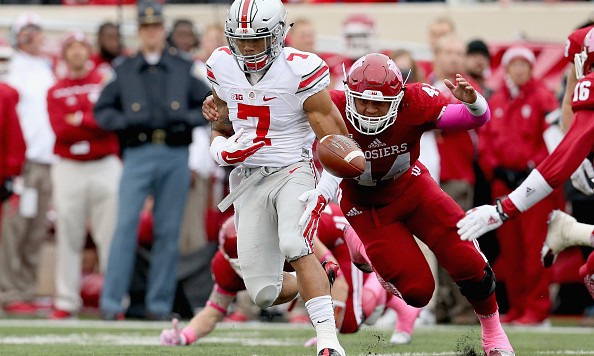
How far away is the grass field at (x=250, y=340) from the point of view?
6.36m

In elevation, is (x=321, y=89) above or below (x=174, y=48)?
above

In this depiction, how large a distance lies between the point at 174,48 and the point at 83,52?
0.72 metres

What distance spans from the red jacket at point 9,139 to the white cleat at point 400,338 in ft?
12.1

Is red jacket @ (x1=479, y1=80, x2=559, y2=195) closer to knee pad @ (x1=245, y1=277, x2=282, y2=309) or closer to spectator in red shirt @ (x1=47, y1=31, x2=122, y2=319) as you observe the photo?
spectator in red shirt @ (x1=47, y1=31, x2=122, y2=319)

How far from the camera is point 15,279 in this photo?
9.60 metres

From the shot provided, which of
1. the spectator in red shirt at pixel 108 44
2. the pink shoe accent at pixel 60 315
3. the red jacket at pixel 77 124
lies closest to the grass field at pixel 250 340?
the pink shoe accent at pixel 60 315

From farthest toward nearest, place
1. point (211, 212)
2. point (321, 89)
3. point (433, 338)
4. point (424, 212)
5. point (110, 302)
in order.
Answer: point (211, 212) < point (110, 302) < point (433, 338) < point (424, 212) < point (321, 89)

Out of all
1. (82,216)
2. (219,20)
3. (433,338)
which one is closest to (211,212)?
(82,216)

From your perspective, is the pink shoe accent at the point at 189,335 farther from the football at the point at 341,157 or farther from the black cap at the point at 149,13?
the black cap at the point at 149,13

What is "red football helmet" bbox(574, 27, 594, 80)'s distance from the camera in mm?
5965

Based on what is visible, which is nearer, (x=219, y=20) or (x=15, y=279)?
(x=15, y=279)

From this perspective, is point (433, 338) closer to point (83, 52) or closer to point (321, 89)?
point (321, 89)

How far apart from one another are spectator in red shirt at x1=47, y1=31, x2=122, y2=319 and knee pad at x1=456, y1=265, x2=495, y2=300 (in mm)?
4206

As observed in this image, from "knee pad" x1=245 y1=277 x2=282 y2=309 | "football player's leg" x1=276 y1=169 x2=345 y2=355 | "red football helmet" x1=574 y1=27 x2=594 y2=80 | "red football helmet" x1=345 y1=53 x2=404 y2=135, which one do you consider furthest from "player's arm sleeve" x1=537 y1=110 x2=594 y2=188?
"knee pad" x1=245 y1=277 x2=282 y2=309
